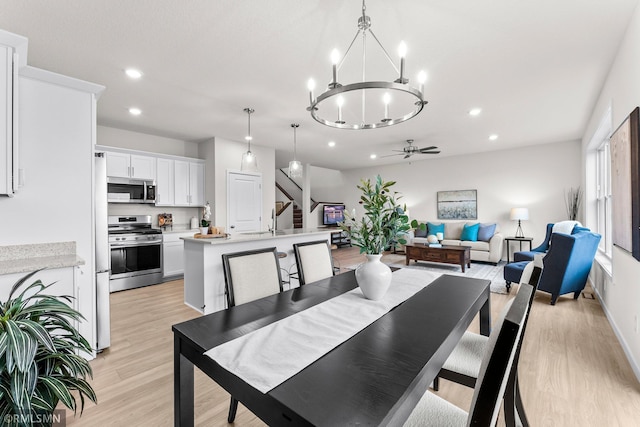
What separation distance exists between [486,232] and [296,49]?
5.87 meters

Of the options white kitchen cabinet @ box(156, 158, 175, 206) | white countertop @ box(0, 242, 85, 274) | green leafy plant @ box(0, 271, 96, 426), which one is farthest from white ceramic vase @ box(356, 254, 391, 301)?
white kitchen cabinet @ box(156, 158, 175, 206)

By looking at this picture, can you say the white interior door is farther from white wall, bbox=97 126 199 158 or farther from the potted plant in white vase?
the potted plant in white vase

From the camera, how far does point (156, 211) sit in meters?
5.28

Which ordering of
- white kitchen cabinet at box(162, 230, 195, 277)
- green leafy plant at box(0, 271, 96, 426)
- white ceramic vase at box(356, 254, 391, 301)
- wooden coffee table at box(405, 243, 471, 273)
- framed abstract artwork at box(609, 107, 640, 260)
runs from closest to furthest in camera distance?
green leafy plant at box(0, 271, 96, 426), white ceramic vase at box(356, 254, 391, 301), framed abstract artwork at box(609, 107, 640, 260), white kitchen cabinet at box(162, 230, 195, 277), wooden coffee table at box(405, 243, 471, 273)

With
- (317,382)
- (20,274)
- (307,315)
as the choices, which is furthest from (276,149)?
(317,382)

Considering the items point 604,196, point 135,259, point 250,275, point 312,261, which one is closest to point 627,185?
point 312,261

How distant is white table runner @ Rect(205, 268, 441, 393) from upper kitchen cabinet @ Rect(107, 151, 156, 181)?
4.50 m

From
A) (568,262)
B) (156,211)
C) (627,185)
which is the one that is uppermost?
(627,185)

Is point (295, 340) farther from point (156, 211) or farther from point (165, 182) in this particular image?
point (156, 211)

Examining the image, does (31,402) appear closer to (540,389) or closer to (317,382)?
(317,382)

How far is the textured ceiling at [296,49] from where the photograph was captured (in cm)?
202

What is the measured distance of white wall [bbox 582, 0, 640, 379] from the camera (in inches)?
84.3

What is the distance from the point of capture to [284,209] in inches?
392

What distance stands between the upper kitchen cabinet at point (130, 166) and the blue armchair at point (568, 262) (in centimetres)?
595
